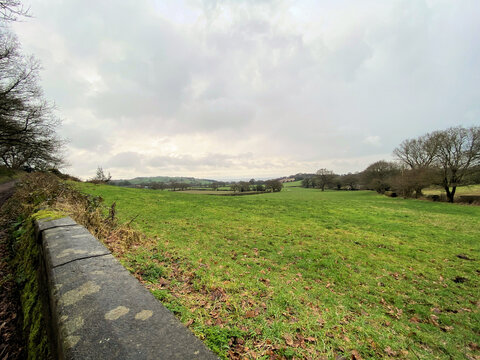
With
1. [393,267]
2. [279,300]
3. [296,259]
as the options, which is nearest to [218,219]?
[296,259]

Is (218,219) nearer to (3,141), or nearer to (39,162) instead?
(3,141)

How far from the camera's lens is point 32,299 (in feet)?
8.35

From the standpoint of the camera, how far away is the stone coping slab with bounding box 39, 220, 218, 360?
1.17m

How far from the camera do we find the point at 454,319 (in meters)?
3.96

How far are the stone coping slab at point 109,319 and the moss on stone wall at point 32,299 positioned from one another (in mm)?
523

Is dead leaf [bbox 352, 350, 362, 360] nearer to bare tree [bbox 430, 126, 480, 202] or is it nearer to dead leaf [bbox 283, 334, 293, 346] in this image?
dead leaf [bbox 283, 334, 293, 346]

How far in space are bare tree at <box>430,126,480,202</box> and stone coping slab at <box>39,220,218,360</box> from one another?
4005 cm

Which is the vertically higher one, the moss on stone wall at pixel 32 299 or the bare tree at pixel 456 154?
the bare tree at pixel 456 154

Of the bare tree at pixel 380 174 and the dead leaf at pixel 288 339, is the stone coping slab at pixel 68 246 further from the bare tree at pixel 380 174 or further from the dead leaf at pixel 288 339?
the bare tree at pixel 380 174

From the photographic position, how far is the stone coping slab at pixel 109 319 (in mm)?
1165

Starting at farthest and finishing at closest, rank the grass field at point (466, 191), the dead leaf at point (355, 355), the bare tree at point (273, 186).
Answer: the bare tree at point (273, 186) < the grass field at point (466, 191) < the dead leaf at point (355, 355)

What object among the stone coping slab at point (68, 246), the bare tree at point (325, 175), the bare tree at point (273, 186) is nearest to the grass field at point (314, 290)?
the stone coping slab at point (68, 246)

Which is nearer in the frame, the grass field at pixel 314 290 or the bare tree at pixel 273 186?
the grass field at pixel 314 290

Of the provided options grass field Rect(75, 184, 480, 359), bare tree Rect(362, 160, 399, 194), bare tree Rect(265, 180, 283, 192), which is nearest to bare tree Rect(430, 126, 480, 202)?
bare tree Rect(362, 160, 399, 194)
